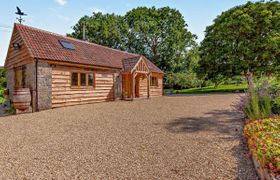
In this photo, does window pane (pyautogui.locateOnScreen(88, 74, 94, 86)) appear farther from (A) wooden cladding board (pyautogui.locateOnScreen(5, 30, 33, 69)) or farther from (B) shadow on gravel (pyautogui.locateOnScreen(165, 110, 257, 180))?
(B) shadow on gravel (pyautogui.locateOnScreen(165, 110, 257, 180))

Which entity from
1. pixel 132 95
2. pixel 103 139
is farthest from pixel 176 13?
pixel 103 139

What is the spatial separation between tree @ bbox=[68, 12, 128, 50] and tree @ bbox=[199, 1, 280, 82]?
17.4 meters

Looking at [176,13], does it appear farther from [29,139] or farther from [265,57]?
[29,139]

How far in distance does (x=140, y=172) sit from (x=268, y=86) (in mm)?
5691

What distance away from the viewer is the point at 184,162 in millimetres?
3068

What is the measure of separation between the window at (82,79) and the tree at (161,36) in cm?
1931

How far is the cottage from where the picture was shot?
937 cm

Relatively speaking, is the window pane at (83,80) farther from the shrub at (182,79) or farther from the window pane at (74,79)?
the shrub at (182,79)

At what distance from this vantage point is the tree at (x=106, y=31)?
3238cm

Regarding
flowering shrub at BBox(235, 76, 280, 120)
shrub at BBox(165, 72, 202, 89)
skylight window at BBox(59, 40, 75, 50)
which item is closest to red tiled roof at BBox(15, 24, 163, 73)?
skylight window at BBox(59, 40, 75, 50)

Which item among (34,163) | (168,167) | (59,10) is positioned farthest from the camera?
(59,10)

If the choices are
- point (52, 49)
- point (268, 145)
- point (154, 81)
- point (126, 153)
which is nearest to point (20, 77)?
point (52, 49)

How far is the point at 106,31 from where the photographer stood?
105 ft

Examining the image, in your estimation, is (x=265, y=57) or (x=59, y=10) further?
(x=265, y=57)
